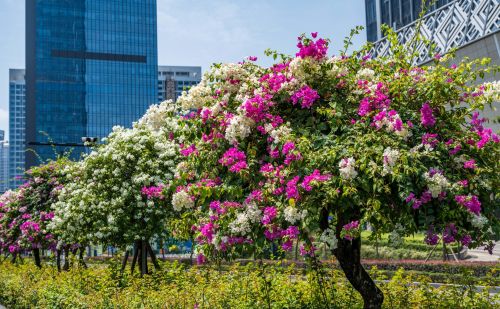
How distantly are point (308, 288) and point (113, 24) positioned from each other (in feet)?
425

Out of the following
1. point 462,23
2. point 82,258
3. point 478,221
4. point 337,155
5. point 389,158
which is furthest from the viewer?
point 462,23

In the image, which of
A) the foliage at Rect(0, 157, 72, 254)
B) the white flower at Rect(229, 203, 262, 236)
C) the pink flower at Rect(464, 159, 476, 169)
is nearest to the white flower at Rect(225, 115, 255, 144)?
the white flower at Rect(229, 203, 262, 236)

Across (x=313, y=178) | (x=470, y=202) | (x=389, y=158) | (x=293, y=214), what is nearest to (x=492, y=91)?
(x=470, y=202)

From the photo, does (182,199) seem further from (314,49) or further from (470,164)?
(470,164)

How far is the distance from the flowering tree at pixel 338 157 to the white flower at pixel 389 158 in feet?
0.04

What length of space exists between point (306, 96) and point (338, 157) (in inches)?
41.0

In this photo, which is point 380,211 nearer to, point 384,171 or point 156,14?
point 384,171

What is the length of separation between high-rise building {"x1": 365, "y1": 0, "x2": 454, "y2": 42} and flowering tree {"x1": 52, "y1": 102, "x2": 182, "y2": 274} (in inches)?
4384

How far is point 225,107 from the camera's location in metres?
7.81

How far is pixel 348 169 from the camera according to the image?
5.94 meters

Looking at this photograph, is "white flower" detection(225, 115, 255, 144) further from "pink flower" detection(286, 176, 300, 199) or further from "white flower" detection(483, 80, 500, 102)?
"white flower" detection(483, 80, 500, 102)

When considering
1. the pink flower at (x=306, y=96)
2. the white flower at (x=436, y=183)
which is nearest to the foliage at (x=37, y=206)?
the pink flower at (x=306, y=96)

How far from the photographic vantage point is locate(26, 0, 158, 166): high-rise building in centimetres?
12425

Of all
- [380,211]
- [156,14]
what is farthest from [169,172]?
[156,14]
